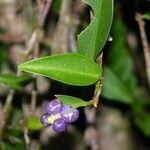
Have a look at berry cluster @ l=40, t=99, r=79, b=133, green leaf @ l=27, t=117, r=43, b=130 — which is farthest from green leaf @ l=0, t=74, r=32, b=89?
berry cluster @ l=40, t=99, r=79, b=133

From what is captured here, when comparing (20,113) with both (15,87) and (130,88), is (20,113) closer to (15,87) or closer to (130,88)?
(15,87)

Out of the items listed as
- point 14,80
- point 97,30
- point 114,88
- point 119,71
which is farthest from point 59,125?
point 119,71

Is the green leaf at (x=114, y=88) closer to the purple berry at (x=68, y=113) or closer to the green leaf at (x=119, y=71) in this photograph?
the green leaf at (x=119, y=71)

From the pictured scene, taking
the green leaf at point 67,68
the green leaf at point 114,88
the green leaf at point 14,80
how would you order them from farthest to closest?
the green leaf at point 114,88 < the green leaf at point 14,80 < the green leaf at point 67,68

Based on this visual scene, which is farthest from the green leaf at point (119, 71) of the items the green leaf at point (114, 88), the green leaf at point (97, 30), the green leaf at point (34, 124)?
the green leaf at point (97, 30)

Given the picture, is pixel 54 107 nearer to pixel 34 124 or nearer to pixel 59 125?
Answer: pixel 59 125

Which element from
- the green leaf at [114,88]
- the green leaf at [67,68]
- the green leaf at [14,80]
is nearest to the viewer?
the green leaf at [67,68]
